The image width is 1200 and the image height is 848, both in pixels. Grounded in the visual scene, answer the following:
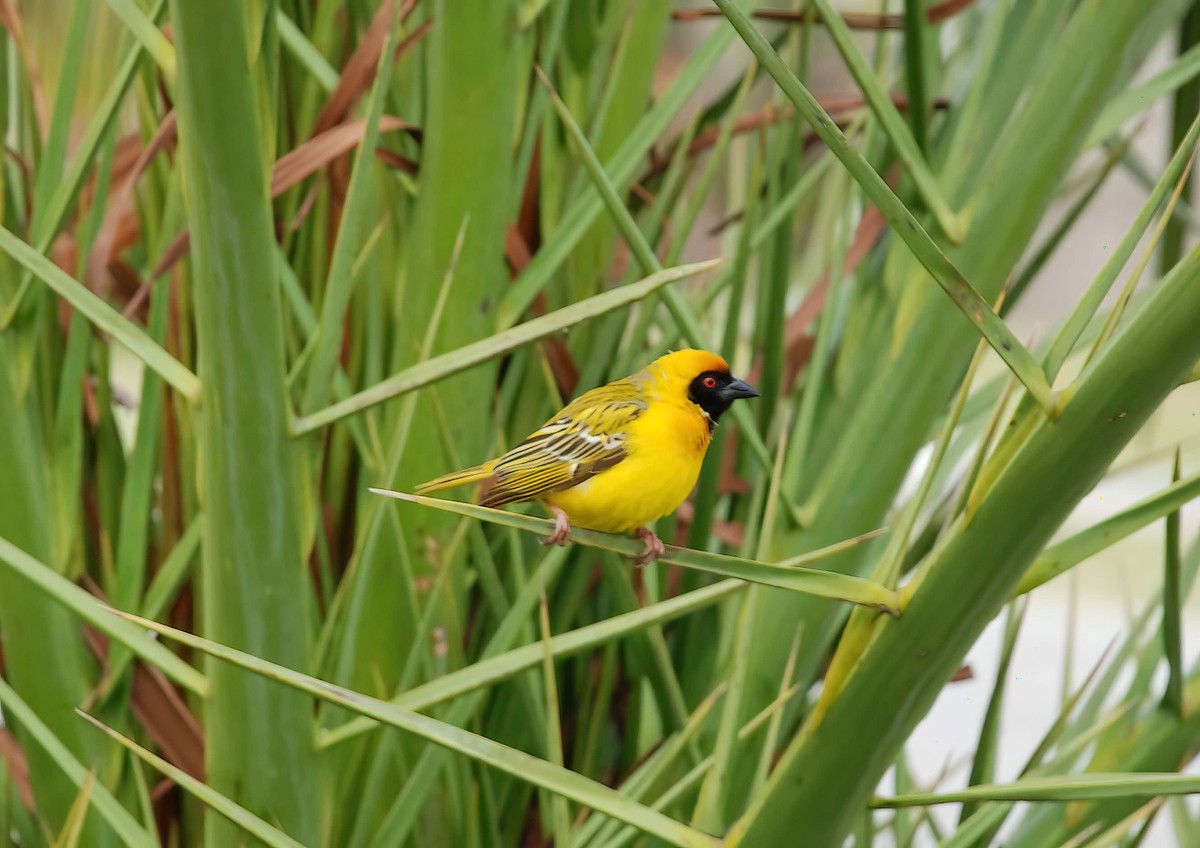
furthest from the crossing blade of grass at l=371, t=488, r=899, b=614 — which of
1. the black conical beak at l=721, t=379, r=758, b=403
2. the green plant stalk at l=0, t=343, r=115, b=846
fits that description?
the green plant stalk at l=0, t=343, r=115, b=846

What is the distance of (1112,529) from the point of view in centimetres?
19

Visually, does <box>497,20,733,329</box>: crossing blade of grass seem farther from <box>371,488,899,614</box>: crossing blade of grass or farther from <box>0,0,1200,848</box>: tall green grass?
<box>371,488,899,614</box>: crossing blade of grass

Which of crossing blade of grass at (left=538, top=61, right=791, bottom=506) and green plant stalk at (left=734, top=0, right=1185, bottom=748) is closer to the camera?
crossing blade of grass at (left=538, top=61, right=791, bottom=506)

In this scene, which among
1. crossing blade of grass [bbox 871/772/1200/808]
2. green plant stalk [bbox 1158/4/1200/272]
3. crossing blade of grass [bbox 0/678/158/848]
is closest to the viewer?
crossing blade of grass [bbox 871/772/1200/808]

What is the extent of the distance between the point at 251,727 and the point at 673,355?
0.13 m

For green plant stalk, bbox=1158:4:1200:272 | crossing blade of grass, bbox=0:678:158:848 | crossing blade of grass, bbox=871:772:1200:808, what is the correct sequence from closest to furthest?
crossing blade of grass, bbox=871:772:1200:808
crossing blade of grass, bbox=0:678:158:848
green plant stalk, bbox=1158:4:1200:272

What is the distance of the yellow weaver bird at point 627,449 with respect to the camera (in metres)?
0.29

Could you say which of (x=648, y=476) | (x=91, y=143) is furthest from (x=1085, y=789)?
(x=91, y=143)

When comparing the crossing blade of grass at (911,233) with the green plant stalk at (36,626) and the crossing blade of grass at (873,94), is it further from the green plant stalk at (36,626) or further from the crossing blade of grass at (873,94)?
the green plant stalk at (36,626)

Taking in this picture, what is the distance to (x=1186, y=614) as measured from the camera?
47.1 inches

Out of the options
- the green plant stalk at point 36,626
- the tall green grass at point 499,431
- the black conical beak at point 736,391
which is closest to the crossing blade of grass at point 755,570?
the tall green grass at point 499,431

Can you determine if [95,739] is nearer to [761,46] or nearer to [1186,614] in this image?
[761,46]

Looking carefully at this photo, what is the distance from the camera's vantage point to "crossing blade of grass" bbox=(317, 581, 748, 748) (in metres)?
0.20

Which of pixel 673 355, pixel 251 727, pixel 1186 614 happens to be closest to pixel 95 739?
pixel 251 727
